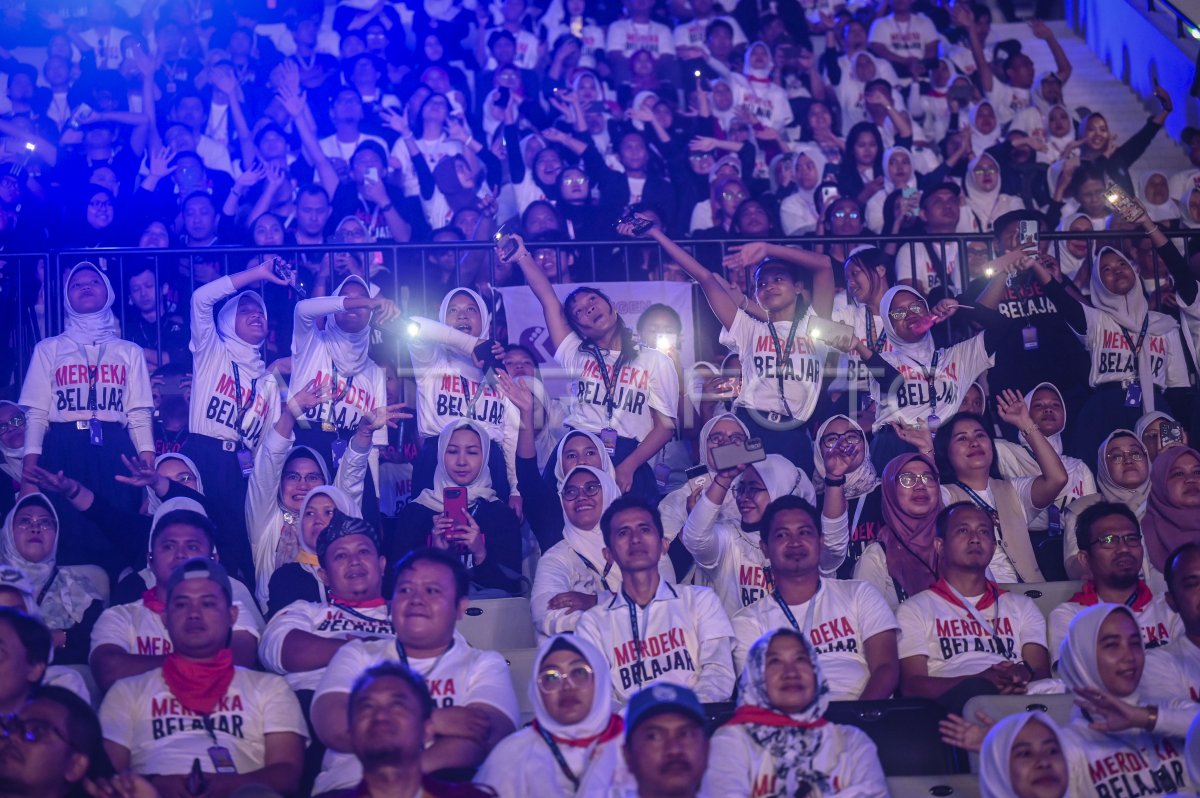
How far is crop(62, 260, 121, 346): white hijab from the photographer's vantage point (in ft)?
24.9

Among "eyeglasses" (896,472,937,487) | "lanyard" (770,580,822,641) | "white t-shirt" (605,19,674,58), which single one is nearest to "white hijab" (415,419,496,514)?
"lanyard" (770,580,822,641)

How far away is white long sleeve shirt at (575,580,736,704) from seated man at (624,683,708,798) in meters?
1.02

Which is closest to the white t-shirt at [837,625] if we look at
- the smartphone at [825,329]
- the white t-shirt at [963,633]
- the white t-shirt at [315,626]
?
the white t-shirt at [963,633]

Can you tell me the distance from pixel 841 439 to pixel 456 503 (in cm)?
196

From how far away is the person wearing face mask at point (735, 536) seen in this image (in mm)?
6551

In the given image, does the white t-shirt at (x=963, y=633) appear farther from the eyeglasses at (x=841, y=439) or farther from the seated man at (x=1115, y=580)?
the eyeglasses at (x=841, y=439)

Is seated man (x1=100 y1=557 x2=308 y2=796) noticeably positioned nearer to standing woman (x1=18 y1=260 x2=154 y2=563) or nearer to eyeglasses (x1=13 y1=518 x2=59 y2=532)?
eyeglasses (x1=13 y1=518 x2=59 y2=532)

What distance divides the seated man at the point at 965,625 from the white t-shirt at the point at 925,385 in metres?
1.51

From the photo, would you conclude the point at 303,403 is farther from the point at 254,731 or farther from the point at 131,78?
the point at 131,78

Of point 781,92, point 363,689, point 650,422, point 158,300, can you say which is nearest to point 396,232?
point 158,300

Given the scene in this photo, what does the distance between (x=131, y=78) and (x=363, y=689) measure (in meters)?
7.92

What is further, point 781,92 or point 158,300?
point 781,92

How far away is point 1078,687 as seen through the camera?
534 centimetres

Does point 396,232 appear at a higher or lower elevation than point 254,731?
higher
